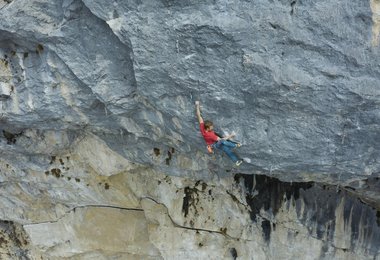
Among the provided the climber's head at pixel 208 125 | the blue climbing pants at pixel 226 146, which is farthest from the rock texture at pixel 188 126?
the blue climbing pants at pixel 226 146

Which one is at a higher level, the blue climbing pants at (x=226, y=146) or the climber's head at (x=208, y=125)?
the climber's head at (x=208, y=125)

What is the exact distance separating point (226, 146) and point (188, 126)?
82 cm

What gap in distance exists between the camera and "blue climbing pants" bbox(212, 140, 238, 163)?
748 centimetres

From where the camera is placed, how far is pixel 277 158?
301 inches

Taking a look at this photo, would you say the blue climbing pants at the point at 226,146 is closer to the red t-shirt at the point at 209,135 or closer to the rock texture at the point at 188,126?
the red t-shirt at the point at 209,135

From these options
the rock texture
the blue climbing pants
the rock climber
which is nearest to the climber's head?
the rock climber

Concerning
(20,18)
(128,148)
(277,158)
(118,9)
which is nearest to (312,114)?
(277,158)

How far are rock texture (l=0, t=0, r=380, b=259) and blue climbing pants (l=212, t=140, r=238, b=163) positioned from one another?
9.8 inches

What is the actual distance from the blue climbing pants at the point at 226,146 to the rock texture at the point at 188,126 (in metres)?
0.25

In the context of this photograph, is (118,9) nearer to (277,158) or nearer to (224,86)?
(224,86)

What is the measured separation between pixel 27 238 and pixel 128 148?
233 inches

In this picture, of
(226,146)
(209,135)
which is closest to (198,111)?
(209,135)

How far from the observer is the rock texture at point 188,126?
652cm

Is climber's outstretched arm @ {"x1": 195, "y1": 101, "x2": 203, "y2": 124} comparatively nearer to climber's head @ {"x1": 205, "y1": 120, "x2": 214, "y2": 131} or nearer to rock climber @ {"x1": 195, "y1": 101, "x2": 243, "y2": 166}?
rock climber @ {"x1": 195, "y1": 101, "x2": 243, "y2": 166}
